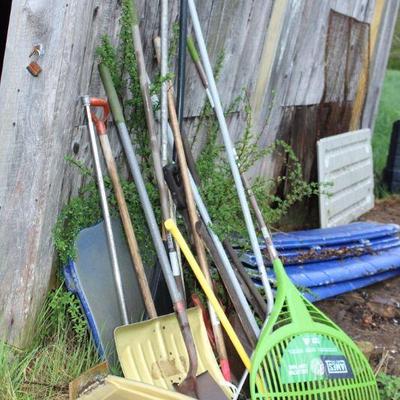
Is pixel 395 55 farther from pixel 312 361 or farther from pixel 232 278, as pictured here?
pixel 312 361

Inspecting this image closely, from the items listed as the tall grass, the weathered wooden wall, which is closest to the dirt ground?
the weathered wooden wall

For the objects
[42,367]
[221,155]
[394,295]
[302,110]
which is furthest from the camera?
[302,110]

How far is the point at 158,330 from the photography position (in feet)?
9.41

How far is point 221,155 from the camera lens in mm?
4051

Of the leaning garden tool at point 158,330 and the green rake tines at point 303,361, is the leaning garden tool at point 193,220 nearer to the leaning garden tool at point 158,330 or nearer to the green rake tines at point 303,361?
the leaning garden tool at point 158,330

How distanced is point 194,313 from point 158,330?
203mm

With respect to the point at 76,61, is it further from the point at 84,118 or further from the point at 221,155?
the point at 221,155

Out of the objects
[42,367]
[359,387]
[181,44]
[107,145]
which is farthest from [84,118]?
[359,387]

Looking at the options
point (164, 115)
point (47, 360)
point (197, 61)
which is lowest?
point (47, 360)

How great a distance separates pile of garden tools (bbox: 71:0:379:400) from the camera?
2754 mm

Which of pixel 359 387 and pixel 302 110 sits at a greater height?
pixel 302 110

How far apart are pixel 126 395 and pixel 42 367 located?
1.72ft

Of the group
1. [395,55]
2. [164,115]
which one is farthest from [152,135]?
[395,55]

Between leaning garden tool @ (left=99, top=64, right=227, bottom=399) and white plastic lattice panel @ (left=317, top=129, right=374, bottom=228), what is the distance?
2.20 meters
